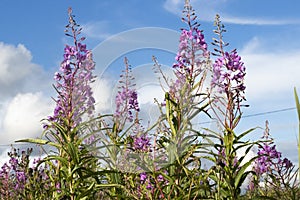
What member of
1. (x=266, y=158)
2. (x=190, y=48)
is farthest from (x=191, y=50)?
(x=266, y=158)

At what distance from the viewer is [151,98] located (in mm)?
4078

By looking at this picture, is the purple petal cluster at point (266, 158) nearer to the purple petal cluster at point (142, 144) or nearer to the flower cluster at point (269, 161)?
the flower cluster at point (269, 161)

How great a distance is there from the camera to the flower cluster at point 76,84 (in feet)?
13.1

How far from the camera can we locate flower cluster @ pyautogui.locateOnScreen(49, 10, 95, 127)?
13.1 feet

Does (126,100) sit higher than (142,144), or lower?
higher

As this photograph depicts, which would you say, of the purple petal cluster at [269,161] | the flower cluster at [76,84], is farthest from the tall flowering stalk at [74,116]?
the purple petal cluster at [269,161]

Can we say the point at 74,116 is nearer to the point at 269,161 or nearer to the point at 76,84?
the point at 76,84

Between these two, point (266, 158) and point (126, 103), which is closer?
point (126, 103)

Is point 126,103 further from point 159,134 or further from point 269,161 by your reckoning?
point 269,161

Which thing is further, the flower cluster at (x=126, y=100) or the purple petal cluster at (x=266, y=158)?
the purple petal cluster at (x=266, y=158)

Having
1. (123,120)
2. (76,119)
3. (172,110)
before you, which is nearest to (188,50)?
(172,110)

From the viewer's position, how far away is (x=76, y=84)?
4.07 metres

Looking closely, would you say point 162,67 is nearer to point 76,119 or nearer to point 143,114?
→ point 143,114

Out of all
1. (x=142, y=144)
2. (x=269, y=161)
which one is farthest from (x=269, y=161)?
(x=142, y=144)
